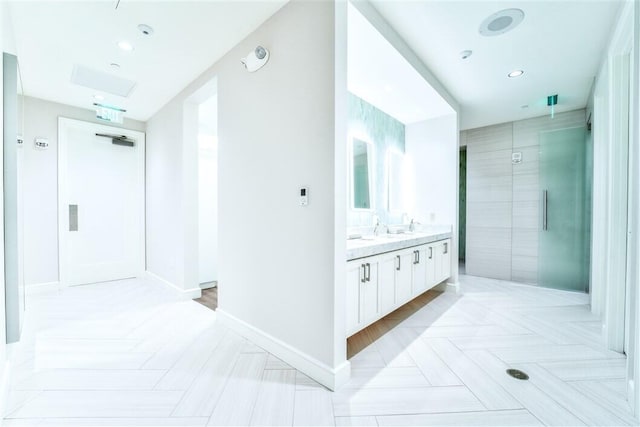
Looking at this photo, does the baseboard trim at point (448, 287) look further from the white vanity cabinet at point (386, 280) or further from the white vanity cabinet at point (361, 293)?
the white vanity cabinet at point (361, 293)

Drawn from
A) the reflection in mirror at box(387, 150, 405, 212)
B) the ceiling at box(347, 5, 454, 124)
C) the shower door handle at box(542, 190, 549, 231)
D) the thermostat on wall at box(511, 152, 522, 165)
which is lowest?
the shower door handle at box(542, 190, 549, 231)

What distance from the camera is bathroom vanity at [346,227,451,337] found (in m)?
1.95

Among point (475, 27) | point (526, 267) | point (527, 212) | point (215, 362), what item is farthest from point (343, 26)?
point (526, 267)

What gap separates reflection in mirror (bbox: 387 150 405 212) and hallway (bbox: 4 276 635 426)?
154 centimetres

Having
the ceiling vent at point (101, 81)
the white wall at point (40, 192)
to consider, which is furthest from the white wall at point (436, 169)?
the white wall at point (40, 192)

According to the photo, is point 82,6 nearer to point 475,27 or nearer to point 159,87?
point 159,87

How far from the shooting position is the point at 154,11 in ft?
6.55

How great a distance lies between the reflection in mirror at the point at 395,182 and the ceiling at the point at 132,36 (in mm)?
2405

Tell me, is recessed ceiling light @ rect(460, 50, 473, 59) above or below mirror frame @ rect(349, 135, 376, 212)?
above

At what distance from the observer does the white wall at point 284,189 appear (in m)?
1.68

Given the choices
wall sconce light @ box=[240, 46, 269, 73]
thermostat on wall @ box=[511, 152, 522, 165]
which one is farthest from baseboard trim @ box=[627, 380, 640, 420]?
thermostat on wall @ box=[511, 152, 522, 165]

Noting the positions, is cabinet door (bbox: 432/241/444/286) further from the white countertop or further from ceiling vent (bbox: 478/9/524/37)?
ceiling vent (bbox: 478/9/524/37)

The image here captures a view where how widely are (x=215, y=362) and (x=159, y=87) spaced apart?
3115mm

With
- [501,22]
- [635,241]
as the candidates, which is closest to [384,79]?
[501,22]
